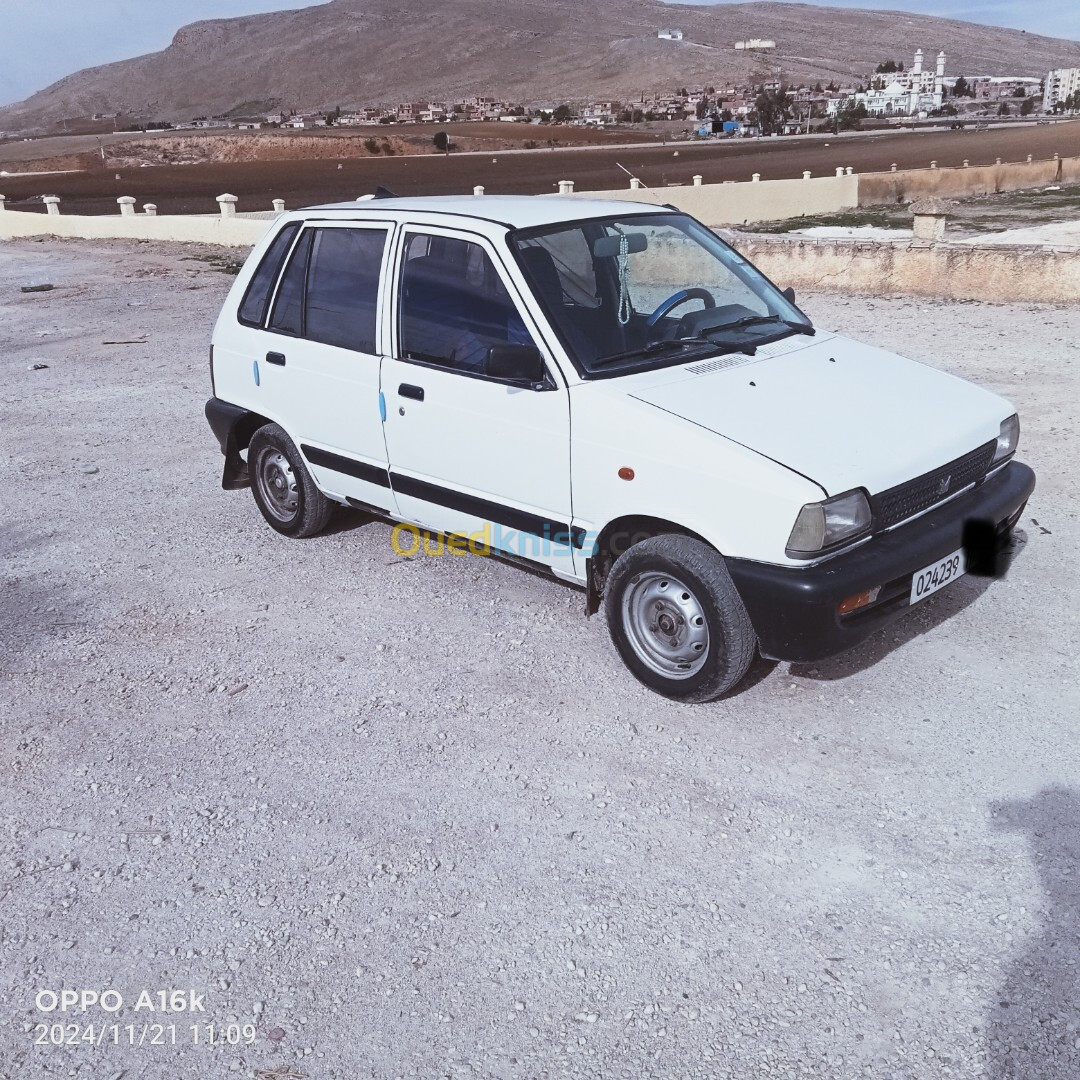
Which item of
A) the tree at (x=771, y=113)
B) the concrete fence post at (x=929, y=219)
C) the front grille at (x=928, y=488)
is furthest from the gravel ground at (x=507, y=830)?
the tree at (x=771, y=113)

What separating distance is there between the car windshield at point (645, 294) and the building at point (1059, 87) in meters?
197

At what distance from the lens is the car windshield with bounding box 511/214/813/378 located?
443 cm

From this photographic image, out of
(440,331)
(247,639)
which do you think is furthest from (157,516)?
(440,331)

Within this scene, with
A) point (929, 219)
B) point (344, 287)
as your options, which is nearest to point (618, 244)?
point (344, 287)

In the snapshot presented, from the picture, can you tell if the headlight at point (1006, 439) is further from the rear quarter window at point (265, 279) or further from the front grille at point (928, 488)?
the rear quarter window at point (265, 279)

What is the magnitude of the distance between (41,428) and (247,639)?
16.3 ft

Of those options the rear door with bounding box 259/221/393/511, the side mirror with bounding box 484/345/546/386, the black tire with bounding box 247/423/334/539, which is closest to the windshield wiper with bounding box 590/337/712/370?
the side mirror with bounding box 484/345/546/386

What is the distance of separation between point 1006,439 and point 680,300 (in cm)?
153

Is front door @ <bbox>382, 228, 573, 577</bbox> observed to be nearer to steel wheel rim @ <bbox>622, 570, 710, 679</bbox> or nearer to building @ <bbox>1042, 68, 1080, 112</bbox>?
steel wheel rim @ <bbox>622, 570, 710, 679</bbox>

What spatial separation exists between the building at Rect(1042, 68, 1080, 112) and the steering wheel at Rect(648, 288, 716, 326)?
197 metres

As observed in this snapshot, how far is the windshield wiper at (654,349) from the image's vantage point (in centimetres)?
434

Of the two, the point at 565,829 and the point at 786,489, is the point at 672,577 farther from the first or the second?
the point at 565,829

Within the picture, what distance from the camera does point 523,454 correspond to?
4.46 metres

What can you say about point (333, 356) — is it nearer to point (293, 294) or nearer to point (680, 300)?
point (293, 294)
